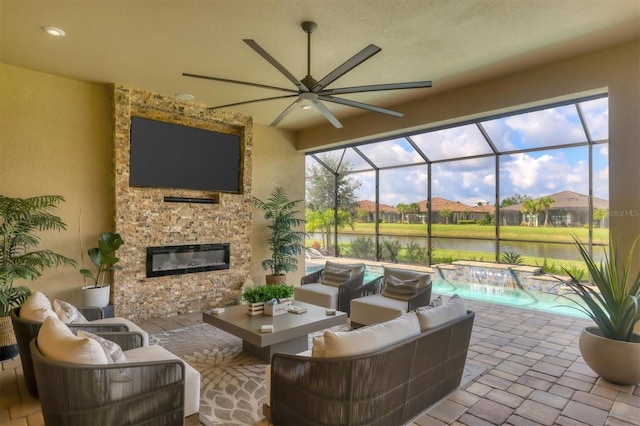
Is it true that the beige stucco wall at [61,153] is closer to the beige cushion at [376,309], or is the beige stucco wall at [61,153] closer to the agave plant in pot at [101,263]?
the agave plant in pot at [101,263]

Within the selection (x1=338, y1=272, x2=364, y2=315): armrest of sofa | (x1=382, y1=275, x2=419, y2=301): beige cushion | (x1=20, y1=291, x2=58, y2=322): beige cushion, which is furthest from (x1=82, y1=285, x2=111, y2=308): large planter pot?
(x1=382, y1=275, x2=419, y2=301): beige cushion

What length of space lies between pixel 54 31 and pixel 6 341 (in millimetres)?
3267

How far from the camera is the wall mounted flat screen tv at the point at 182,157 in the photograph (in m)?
5.51

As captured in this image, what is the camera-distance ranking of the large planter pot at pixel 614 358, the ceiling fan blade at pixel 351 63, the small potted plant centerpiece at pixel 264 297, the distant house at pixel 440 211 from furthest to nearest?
the distant house at pixel 440 211, the small potted plant centerpiece at pixel 264 297, the large planter pot at pixel 614 358, the ceiling fan blade at pixel 351 63

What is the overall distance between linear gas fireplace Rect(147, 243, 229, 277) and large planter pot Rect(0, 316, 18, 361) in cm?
187

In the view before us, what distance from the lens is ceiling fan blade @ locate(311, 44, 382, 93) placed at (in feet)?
8.59

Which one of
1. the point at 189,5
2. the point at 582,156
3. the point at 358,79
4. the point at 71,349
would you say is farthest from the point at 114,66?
the point at 582,156

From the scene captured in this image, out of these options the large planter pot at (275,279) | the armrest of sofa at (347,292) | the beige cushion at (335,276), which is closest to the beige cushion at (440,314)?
the armrest of sofa at (347,292)

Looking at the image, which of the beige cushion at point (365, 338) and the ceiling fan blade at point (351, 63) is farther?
the ceiling fan blade at point (351, 63)

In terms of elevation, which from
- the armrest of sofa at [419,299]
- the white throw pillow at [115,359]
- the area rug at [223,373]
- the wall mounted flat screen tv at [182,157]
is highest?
the wall mounted flat screen tv at [182,157]

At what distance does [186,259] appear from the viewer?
5988mm

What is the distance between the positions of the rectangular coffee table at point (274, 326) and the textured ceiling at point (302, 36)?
2.98m

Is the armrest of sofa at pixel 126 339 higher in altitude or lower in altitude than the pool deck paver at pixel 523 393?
higher

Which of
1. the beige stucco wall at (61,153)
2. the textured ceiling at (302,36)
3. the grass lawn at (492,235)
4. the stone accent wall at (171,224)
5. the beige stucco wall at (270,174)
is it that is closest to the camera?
the textured ceiling at (302,36)
